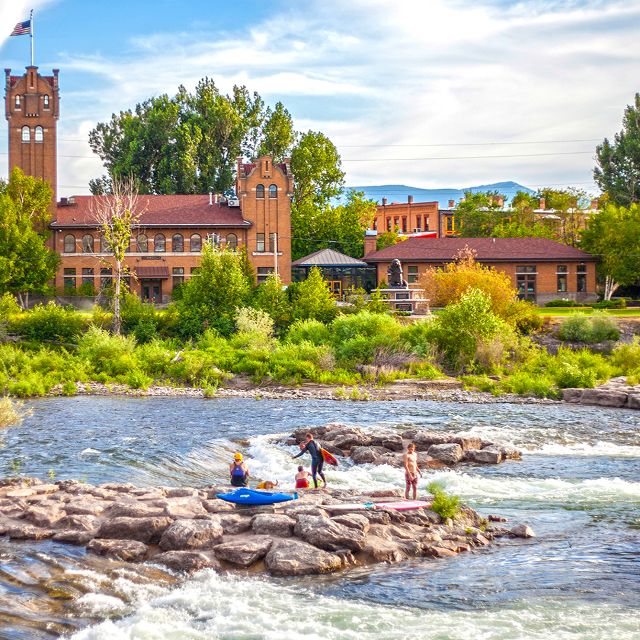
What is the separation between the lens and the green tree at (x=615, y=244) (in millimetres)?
72562

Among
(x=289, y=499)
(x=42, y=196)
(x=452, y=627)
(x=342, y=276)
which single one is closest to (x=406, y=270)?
(x=342, y=276)

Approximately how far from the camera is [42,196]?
73.1 m

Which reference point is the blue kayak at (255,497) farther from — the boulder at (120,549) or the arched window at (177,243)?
the arched window at (177,243)

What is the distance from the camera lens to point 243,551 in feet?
53.5

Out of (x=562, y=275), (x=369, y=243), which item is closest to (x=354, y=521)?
(x=562, y=275)

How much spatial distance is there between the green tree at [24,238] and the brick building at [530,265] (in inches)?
1030

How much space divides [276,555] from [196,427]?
653 inches

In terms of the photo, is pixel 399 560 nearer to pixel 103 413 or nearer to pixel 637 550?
pixel 637 550

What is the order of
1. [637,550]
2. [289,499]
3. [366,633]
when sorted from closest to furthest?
1. [366,633]
2. [637,550]
3. [289,499]

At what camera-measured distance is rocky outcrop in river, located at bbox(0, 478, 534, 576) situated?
16.3 meters

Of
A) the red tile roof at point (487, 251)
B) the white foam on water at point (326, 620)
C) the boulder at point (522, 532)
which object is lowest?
the white foam on water at point (326, 620)

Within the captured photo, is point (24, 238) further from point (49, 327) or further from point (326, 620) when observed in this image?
point (326, 620)

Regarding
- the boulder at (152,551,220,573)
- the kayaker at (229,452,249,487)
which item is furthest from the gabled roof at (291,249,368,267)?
the boulder at (152,551,220,573)

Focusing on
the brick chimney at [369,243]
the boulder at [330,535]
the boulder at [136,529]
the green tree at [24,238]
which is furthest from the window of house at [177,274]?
the boulder at [330,535]
